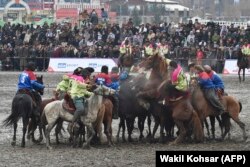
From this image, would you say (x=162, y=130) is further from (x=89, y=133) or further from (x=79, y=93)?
(x=79, y=93)

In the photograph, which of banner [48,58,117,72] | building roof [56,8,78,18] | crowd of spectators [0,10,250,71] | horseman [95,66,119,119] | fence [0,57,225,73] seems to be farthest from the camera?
building roof [56,8,78,18]

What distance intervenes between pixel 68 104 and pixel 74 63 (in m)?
23.6

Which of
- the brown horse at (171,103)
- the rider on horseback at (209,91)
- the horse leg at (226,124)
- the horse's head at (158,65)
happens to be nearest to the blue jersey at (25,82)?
the brown horse at (171,103)

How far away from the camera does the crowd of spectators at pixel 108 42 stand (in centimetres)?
4338

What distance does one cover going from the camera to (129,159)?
17.3m

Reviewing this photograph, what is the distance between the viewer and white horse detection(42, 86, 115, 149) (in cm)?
1903

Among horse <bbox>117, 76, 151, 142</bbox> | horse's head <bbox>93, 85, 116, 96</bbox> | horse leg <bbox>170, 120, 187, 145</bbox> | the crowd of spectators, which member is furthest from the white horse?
the crowd of spectators

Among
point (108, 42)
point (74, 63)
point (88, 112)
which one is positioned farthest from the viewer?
point (108, 42)

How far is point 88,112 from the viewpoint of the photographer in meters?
19.1

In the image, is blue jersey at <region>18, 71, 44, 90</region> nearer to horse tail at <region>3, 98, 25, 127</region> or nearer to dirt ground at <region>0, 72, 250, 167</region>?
horse tail at <region>3, 98, 25, 127</region>

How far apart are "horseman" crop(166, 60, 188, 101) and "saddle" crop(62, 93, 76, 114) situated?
94.8 inches

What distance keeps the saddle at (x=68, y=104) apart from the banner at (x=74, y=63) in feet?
74.4

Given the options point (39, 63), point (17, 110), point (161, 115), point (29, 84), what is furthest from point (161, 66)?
point (39, 63)

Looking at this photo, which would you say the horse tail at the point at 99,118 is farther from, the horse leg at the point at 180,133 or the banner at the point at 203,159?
the banner at the point at 203,159
